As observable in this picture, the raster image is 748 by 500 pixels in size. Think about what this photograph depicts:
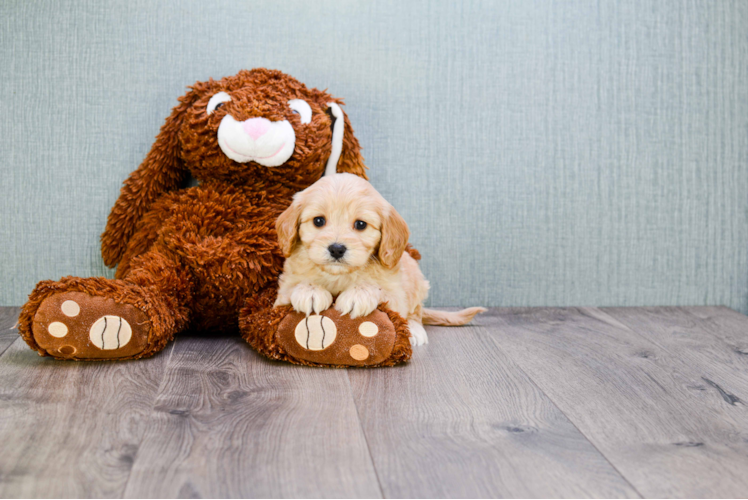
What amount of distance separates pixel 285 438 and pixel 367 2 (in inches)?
48.8

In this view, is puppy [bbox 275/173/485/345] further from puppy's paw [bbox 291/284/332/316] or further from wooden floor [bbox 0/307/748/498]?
wooden floor [bbox 0/307/748/498]

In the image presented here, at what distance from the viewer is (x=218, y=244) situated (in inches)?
56.2

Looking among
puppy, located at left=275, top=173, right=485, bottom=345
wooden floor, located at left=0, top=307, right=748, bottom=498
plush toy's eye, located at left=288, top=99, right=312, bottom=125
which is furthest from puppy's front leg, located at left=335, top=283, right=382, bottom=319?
plush toy's eye, located at left=288, top=99, right=312, bottom=125

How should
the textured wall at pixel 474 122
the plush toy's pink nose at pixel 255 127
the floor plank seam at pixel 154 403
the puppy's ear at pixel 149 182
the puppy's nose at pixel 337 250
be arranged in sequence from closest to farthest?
1. the floor plank seam at pixel 154 403
2. the puppy's nose at pixel 337 250
3. the plush toy's pink nose at pixel 255 127
4. the puppy's ear at pixel 149 182
5. the textured wall at pixel 474 122

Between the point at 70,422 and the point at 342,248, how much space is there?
0.55m

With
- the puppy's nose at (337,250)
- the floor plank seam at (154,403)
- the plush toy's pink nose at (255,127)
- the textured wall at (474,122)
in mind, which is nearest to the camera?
the floor plank seam at (154,403)

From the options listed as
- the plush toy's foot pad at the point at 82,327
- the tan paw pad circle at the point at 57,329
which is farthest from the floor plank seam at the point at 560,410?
the tan paw pad circle at the point at 57,329

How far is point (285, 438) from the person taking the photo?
37.4 inches

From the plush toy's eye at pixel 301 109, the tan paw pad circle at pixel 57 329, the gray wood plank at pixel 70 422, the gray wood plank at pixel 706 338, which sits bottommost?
the gray wood plank at pixel 706 338

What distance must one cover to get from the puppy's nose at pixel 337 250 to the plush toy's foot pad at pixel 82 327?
1.40 ft

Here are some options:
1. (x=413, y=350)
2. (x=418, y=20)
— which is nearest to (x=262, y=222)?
(x=413, y=350)

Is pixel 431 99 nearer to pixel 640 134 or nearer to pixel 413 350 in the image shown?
pixel 640 134

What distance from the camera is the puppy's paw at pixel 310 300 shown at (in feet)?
4.18

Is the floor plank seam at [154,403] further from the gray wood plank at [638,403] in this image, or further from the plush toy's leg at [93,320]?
the gray wood plank at [638,403]
